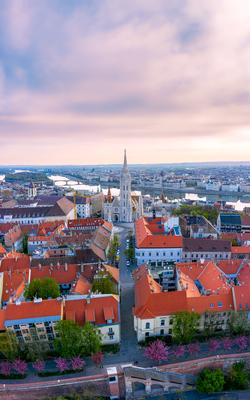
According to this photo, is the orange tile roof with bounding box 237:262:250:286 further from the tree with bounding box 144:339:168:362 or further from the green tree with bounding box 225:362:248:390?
the tree with bounding box 144:339:168:362

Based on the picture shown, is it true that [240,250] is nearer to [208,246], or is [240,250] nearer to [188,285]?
[208,246]

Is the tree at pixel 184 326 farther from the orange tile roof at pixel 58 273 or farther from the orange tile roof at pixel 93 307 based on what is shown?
the orange tile roof at pixel 58 273

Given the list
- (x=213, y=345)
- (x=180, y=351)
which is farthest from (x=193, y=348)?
(x=213, y=345)

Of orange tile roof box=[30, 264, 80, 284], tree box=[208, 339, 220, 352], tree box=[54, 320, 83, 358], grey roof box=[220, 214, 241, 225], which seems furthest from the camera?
grey roof box=[220, 214, 241, 225]

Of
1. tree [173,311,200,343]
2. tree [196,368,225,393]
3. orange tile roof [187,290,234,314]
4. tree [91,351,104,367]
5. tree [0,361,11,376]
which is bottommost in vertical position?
tree [196,368,225,393]

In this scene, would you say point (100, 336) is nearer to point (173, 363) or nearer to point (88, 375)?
point (88, 375)

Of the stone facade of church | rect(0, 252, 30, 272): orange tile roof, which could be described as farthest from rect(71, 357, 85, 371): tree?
the stone facade of church
